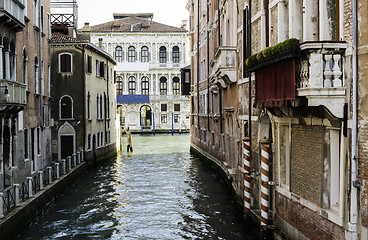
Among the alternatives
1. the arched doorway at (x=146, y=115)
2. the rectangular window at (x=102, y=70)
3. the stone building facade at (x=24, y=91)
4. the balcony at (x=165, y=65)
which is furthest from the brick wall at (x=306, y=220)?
the arched doorway at (x=146, y=115)

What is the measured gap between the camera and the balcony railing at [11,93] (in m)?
10.4

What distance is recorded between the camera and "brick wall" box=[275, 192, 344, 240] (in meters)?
6.27

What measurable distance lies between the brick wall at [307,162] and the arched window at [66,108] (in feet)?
48.5

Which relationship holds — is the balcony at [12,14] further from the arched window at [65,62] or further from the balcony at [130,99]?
the balcony at [130,99]

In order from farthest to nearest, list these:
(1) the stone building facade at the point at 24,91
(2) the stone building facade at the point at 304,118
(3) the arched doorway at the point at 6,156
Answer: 1. (3) the arched doorway at the point at 6,156
2. (1) the stone building facade at the point at 24,91
3. (2) the stone building facade at the point at 304,118

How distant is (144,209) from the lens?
12.7 meters

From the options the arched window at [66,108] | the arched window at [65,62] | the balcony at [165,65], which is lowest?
the arched window at [66,108]

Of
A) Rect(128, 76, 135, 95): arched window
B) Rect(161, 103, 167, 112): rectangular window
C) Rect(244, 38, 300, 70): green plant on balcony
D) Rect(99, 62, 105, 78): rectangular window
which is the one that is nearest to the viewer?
Rect(244, 38, 300, 70): green plant on balcony

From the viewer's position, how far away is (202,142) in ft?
80.5

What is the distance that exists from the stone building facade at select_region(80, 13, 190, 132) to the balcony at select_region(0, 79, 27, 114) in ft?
127

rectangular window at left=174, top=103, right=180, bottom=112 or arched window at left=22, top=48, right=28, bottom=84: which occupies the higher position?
arched window at left=22, top=48, right=28, bottom=84

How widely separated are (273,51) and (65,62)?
15257 millimetres

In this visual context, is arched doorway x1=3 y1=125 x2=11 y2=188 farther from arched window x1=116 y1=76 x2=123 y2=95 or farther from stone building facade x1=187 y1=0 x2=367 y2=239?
arched window x1=116 y1=76 x2=123 y2=95

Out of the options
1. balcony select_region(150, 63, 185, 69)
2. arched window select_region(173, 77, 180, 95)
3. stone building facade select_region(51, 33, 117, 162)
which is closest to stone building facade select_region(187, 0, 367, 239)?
stone building facade select_region(51, 33, 117, 162)
